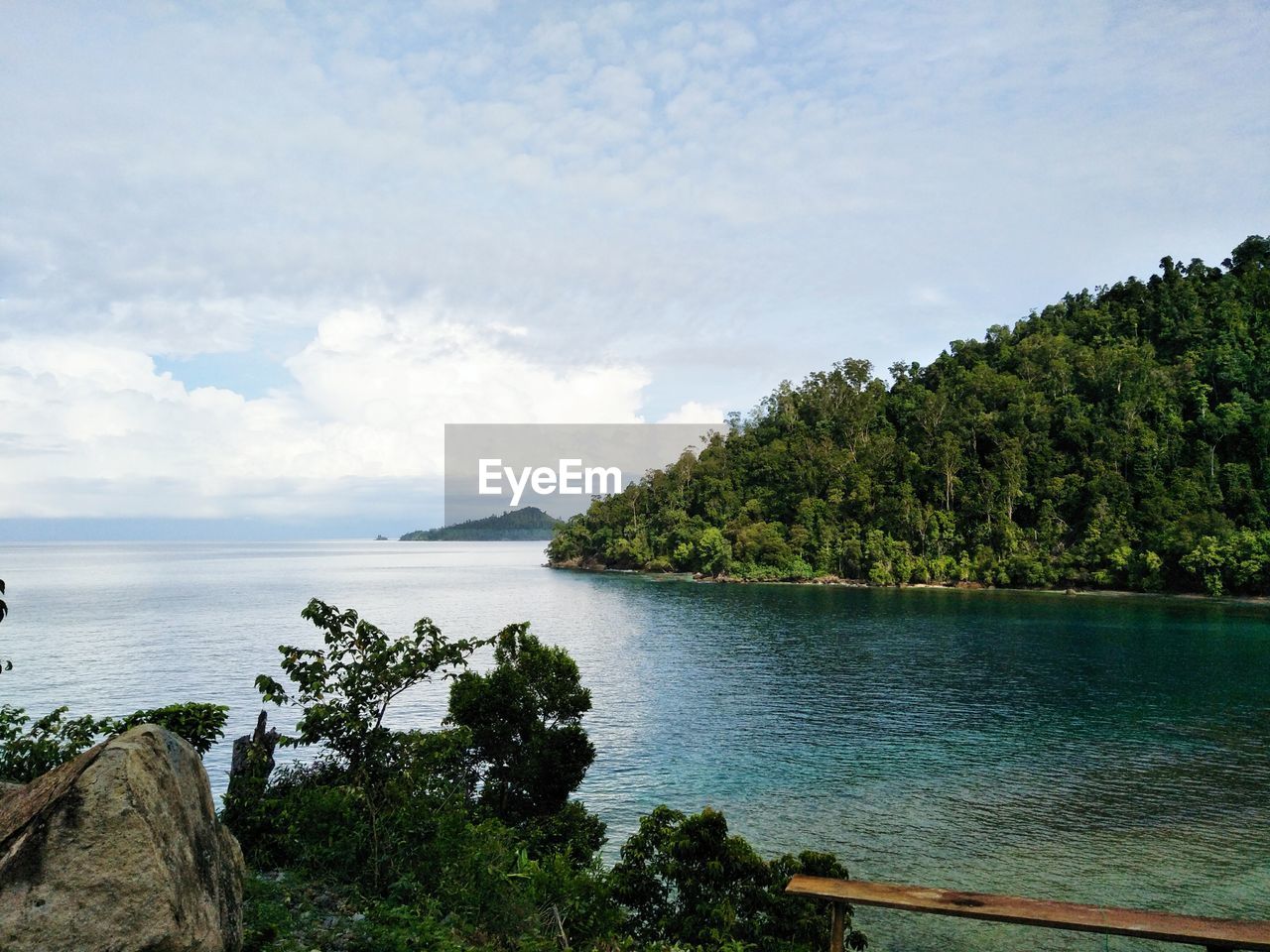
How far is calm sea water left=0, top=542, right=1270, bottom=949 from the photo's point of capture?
56.7ft

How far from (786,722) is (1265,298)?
408ft

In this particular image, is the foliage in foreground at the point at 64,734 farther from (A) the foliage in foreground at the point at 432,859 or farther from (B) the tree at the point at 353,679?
(B) the tree at the point at 353,679

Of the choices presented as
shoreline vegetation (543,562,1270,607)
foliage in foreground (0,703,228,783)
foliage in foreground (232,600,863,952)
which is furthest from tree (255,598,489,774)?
shoreline vegetation (543,562,1270,607)

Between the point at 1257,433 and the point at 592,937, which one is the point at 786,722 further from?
the point at 1257,433

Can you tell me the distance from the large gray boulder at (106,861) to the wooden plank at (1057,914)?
4117 mm

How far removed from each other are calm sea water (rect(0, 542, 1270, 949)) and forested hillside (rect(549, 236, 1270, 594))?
1622cm

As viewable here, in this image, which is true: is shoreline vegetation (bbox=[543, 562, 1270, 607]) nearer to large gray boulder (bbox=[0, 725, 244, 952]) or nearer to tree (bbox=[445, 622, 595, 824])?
tree (bbox=[445, 622, 595, 824])

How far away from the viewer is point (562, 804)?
17.2 m

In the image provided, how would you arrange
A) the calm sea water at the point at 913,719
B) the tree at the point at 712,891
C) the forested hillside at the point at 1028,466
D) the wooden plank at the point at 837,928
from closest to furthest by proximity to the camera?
the wooden plank at the point at 837,928 < the tree at the point at 712,891 < the calm sea water at the point at 913,719 < the forested hillside at the point at 1028,466

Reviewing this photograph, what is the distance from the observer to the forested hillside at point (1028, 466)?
83.2 meters

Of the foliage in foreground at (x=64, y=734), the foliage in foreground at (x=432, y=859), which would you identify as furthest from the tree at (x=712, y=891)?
the foliage in foreground at (x=64, y=734)

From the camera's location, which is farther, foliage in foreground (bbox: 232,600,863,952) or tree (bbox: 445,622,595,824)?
tree (bbox: 445,622,595,824)

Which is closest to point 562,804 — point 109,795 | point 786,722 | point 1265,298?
point 109,795

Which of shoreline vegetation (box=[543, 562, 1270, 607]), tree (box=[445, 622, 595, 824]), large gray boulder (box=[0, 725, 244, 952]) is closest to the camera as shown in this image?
large gray boulder (box=[0, 725, 244, 952])
